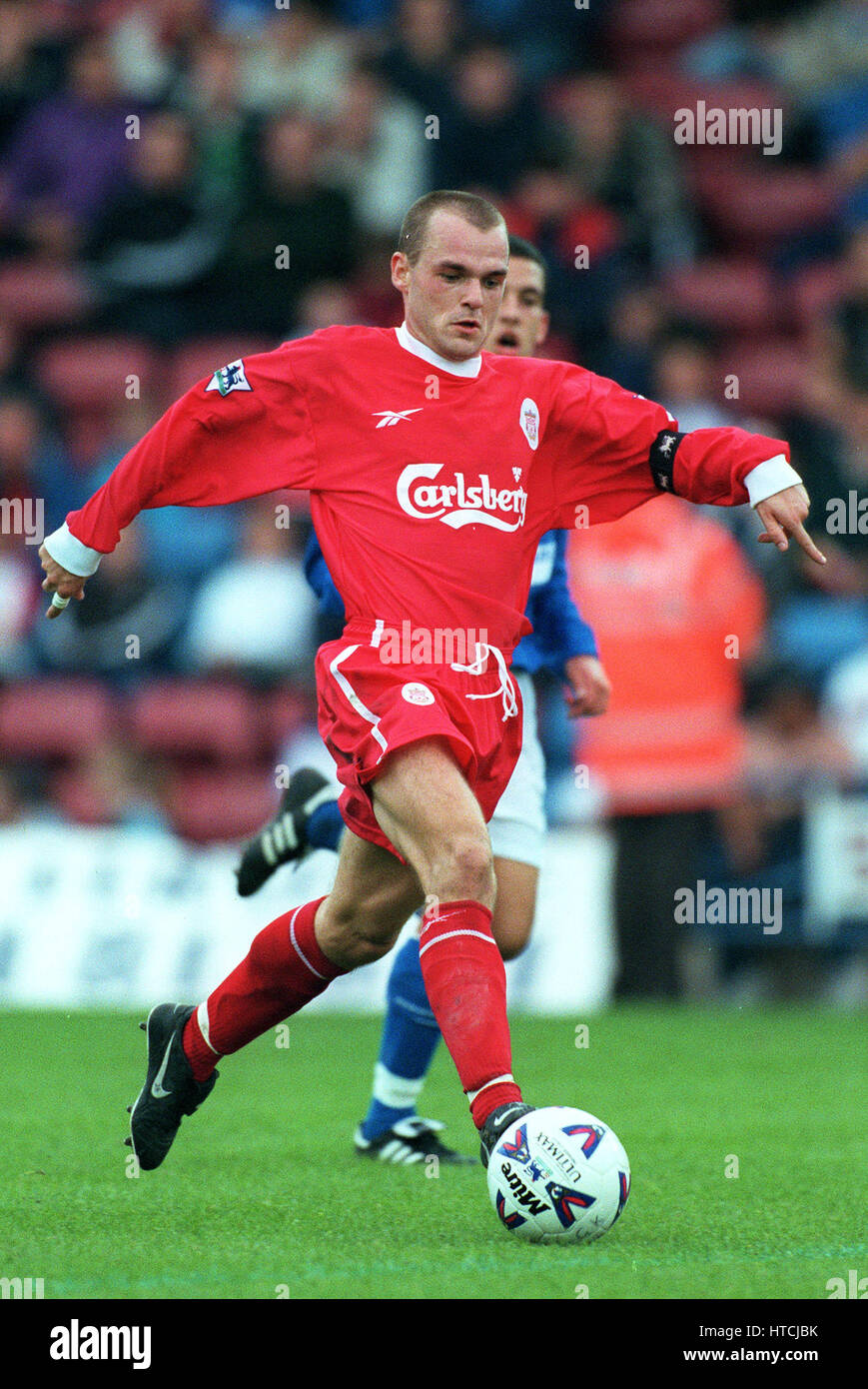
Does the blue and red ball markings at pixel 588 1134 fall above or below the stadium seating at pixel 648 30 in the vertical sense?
below

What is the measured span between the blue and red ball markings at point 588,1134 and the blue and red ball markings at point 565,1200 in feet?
0.26

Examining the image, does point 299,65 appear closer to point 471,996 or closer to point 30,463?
point 30,463

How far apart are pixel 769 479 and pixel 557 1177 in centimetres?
154

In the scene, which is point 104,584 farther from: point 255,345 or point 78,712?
point 255,345

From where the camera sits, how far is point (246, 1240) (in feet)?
13.3

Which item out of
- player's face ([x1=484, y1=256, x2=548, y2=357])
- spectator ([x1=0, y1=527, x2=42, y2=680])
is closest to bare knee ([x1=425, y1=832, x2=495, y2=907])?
player's face ([x1=484, y1=256, x2=548, y2=357])

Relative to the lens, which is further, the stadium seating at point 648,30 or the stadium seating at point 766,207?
the stadium seating at point 648,30

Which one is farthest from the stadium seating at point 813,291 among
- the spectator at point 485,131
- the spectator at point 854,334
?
the spectator at point 485,131

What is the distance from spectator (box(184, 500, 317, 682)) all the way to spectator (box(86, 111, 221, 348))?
2251 mm

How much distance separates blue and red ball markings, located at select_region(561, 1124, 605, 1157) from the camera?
385 cm

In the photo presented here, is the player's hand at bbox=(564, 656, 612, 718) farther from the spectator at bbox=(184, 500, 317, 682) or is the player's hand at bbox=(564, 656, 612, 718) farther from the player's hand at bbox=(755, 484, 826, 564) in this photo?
the spectator at bbox=(184, 500, 317, 682)

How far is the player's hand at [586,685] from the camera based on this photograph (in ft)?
19.0

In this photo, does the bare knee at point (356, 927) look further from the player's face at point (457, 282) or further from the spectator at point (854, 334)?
the spectator at point (854, 334)

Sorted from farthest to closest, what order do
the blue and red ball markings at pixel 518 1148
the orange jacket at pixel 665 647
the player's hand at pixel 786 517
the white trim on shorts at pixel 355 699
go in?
the orange jacket at pixel 665 647 < the player's hand at pixel 786 517 < the white trim on shorts at pixel 355 699 < the blue and red ball markings at pixel 518 1148
